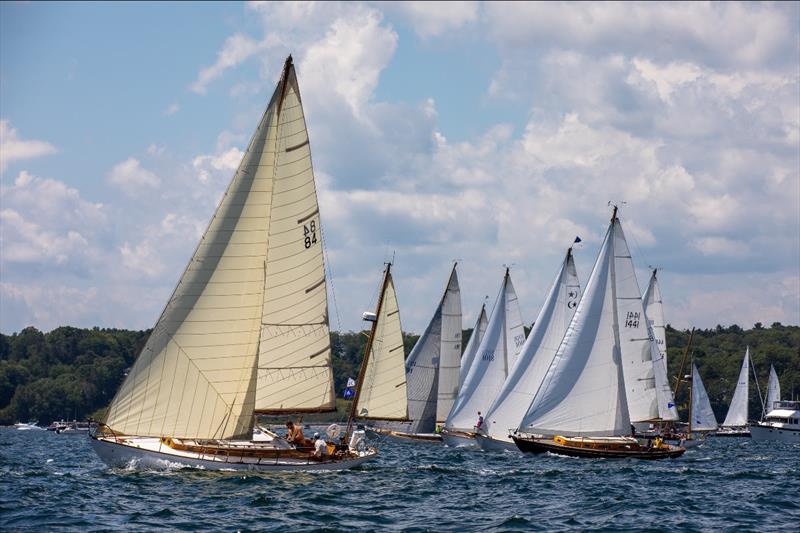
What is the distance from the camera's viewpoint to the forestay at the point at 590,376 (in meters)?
61.2

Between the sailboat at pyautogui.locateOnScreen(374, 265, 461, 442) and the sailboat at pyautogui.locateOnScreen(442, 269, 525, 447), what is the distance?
442 cm

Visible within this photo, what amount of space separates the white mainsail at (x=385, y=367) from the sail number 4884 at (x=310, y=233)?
1427 centimetres

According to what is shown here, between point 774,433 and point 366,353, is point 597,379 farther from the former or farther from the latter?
point 774,433

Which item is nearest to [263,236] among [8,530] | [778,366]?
[8,530]

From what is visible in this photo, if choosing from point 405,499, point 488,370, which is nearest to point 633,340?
point 488,370

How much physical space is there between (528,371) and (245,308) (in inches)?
1019

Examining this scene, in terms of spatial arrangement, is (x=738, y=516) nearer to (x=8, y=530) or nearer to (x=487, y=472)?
(x=487, y=472)

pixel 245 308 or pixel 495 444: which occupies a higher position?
pixel 245 308

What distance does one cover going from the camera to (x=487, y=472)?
5300 centimetres

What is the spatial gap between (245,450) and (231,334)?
14.3 feet

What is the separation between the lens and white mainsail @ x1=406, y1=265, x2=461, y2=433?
84.0 m

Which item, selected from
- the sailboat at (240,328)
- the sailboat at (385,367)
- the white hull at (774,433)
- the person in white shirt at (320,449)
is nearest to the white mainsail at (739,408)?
the white hull at (774,433)

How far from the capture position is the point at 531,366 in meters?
66.2

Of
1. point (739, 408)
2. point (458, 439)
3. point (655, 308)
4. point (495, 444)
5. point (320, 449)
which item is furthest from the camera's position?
point (739, 408)
